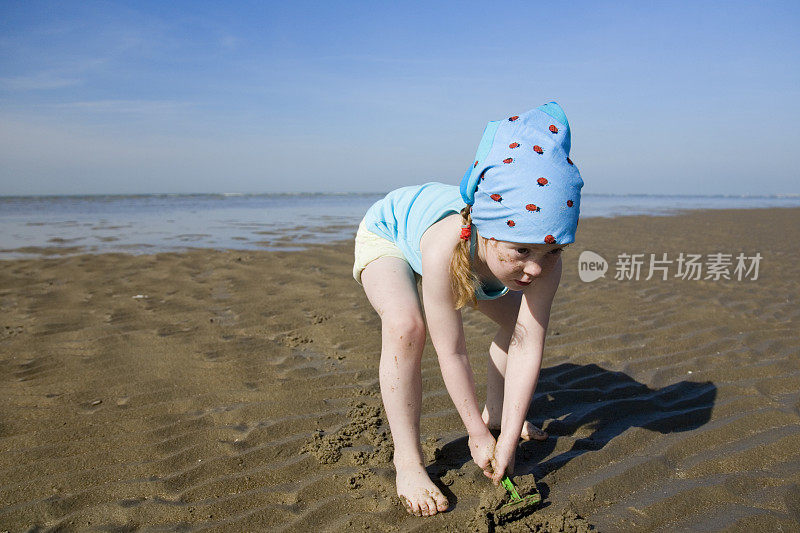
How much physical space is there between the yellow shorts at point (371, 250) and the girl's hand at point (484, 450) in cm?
76

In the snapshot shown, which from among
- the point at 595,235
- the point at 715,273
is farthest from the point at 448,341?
the point at 595,235

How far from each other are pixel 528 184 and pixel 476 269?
1.49 feet

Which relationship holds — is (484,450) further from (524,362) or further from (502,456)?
(524,362)

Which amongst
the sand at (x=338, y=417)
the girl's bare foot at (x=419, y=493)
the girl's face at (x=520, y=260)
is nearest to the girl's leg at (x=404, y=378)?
the girl's bare foot at (x=419, y=493)

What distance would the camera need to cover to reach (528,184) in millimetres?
1757

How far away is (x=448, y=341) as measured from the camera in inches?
80.0

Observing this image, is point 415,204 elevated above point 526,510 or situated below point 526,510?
above

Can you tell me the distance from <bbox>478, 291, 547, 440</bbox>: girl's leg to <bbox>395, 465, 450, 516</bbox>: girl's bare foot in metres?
0.62

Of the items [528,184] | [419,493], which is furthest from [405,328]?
[528,184]

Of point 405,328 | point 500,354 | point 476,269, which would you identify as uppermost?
point 476,269

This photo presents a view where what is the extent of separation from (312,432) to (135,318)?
2580 mm

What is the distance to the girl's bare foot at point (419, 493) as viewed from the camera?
77.4 inches

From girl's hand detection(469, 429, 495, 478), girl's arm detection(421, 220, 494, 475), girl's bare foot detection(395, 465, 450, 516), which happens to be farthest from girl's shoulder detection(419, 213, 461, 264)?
girl's bare foot detection(395, 465, 450, 516)

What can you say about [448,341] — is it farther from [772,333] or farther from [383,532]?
[772,333]
